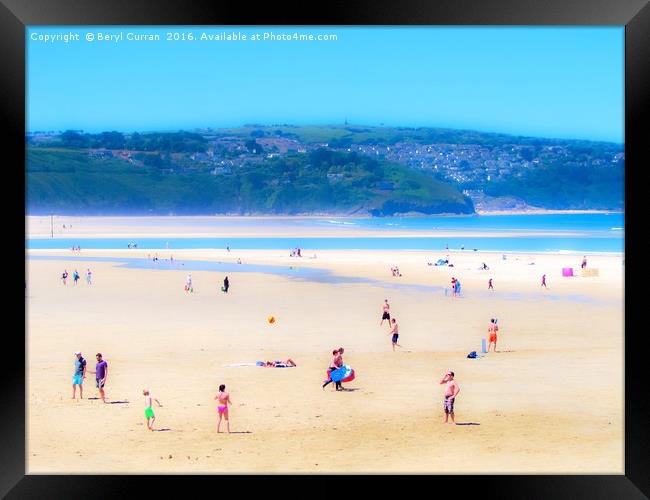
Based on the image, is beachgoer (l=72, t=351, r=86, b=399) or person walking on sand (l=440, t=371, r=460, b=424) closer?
person walking on sand (l=440, t=371, r=460, b=424)

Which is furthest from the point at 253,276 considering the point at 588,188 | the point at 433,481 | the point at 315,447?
the point at 588,188

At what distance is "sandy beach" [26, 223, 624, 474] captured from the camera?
16547 millimetres

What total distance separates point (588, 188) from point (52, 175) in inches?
4041

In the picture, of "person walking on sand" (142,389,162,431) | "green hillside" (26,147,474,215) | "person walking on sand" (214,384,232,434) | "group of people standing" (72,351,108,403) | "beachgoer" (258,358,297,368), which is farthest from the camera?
"green hillside" (26,147,474,215)

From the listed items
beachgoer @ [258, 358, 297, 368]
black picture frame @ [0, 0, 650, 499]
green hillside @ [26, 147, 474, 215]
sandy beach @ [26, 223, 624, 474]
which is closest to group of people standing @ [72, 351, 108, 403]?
sandy beach @ [26, 223, 624, 474]

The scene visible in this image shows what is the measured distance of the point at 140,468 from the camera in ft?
51.2

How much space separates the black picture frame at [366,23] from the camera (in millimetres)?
9695

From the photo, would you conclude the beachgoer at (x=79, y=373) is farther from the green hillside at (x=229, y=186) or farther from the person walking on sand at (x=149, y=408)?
the green hillside at (x=229, y=186)

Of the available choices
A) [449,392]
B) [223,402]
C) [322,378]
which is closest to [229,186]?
[322,378]

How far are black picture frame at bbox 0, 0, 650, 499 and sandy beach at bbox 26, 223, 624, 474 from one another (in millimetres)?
3301

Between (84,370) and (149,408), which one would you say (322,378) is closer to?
(84,370)

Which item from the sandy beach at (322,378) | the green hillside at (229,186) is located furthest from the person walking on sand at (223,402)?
the green hillside at (229,186)

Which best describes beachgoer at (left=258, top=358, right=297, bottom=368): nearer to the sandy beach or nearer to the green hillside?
the sandy beach

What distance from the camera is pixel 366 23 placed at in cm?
988
